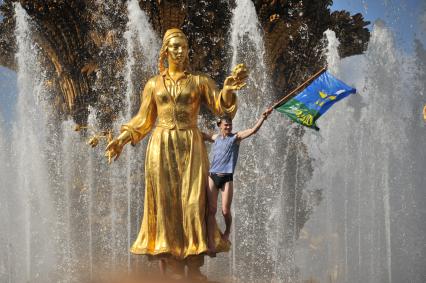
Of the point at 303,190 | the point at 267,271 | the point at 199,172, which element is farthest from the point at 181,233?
the point at 303,190

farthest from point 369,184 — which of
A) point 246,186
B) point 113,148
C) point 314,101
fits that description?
point 113,148

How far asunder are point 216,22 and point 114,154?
6.23 meters

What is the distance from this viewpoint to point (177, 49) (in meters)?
7.76

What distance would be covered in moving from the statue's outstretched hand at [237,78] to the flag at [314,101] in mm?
555

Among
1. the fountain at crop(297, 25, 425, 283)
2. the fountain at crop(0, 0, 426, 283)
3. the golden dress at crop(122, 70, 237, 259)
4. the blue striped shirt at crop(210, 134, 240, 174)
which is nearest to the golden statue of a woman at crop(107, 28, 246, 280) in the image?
the golden dress at crop(122, 70, 237, 259)

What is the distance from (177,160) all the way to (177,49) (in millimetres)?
1111

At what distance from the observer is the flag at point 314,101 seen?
7902mm

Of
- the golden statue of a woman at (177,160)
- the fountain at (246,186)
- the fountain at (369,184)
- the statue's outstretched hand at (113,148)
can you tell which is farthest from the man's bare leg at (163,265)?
the fountain at (369,184)

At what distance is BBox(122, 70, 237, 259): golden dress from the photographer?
7523 millimetres

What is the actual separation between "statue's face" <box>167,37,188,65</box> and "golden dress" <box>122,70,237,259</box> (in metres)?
0.17

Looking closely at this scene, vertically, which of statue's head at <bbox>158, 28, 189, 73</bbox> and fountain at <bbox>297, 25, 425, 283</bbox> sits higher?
statue's head at <bbox>158, 28, 189, 73</bbox>

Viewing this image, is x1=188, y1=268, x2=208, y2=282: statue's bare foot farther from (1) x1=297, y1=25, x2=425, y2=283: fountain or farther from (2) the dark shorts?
(1) x1=297, y1=25, x2=425, y2=283: fountain

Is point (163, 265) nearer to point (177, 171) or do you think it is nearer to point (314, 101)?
point (177, 171)

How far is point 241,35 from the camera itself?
1345cm
